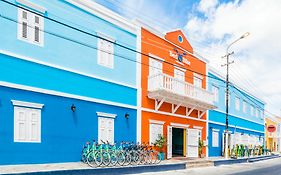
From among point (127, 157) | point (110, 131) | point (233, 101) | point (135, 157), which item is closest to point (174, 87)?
point (110, 131)

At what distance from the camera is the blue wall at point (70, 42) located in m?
10.5

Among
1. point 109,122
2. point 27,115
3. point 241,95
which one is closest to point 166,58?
point 109,122

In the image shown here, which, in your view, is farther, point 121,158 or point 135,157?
point 135,157

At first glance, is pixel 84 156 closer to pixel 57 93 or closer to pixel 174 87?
pixel 57 93

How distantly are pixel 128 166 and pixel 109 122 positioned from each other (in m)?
2.74

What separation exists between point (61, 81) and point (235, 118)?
21.0 metres

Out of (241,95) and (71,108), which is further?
(241,95)

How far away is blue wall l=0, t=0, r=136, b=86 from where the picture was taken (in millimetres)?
10500

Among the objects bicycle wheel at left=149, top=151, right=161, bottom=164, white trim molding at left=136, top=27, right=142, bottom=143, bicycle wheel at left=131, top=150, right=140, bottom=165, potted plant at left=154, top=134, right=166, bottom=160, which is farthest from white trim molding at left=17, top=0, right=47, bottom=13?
potted plant at left=154, top=134, right=166, bottom=160

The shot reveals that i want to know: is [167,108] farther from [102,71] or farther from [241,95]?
[241,95]

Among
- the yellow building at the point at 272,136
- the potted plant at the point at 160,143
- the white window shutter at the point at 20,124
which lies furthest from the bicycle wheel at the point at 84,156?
the yellow building at the point at 272,136

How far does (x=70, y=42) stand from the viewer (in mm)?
12594

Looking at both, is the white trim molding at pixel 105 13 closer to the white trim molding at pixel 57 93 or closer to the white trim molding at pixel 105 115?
the white trim molding at pixel 57 93

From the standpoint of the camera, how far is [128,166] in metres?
12.2
